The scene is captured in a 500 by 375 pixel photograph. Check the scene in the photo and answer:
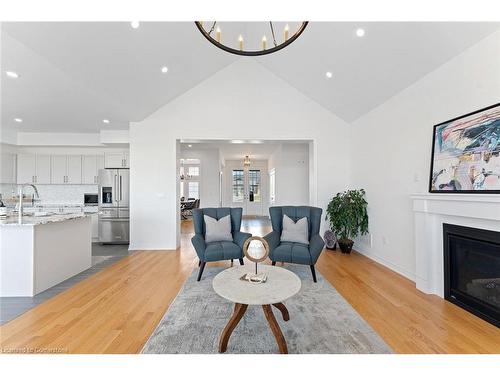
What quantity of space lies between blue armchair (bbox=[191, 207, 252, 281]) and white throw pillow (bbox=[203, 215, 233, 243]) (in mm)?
75

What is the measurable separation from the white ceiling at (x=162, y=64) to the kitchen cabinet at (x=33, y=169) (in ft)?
3.08

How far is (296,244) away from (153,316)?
2.08 m

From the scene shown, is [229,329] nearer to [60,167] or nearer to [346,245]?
[346,245]

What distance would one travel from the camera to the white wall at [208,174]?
9945 mm

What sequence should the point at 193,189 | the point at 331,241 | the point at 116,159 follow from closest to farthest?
the point at 331,241, the point at 116,159, the point at 193,189

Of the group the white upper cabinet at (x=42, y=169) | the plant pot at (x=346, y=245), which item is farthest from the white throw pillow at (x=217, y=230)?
the white upper cabinet at (x=42, y=169)

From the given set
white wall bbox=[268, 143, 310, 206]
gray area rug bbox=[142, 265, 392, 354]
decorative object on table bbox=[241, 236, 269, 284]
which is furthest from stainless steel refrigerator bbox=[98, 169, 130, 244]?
decorative object on table bbox=[241, 236, 269, 284]

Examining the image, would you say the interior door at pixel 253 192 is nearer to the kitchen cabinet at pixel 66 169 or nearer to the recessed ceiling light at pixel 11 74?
the kitchen cabinet at pixel 66 169

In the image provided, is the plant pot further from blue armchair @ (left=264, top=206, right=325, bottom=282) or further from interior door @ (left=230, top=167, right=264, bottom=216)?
interior door @ (left=230, top=167, right=264, bottom=216)

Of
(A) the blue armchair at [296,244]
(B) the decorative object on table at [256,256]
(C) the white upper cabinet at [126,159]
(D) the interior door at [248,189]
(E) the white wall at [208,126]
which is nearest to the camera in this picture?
(B) the decorative object on table at [256,256]

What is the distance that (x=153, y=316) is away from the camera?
2.45 m

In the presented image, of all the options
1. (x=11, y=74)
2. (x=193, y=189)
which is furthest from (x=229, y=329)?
(x=193, y=189)

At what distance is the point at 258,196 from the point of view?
39.3 ft
